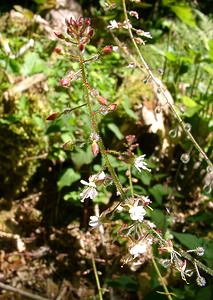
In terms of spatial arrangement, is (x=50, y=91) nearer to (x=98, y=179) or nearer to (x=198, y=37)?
(x=98, y=179)

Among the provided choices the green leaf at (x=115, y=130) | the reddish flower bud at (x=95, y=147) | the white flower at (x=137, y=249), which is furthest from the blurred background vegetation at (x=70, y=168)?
the reddish flower bud at (x=95, y=147)

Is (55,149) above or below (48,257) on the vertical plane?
above

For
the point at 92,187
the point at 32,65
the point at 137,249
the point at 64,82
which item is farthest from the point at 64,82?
the point at 32,65

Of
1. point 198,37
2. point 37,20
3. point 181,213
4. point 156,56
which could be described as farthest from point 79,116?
point 198,37

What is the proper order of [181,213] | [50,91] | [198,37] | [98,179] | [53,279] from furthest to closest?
[198,37] < [181,213] < [50,91] < [53,279] < [98,179]

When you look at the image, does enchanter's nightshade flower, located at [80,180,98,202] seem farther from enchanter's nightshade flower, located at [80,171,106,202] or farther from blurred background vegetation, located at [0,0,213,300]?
blurred background vegetation, located at [0,0,213,300]

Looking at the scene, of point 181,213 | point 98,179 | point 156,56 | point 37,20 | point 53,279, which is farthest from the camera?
point 156,56

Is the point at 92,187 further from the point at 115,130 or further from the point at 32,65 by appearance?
the point at 32,65
